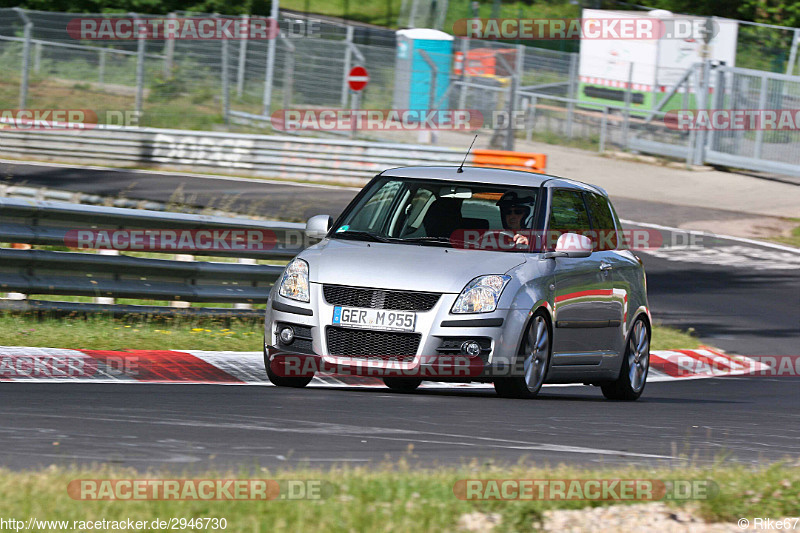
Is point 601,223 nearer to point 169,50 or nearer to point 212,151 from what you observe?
point 212,151

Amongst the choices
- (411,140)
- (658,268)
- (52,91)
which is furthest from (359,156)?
(658,268)

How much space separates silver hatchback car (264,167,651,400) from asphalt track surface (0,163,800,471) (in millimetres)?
261

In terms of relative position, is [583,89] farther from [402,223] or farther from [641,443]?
[641,443]

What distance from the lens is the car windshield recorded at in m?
9.32

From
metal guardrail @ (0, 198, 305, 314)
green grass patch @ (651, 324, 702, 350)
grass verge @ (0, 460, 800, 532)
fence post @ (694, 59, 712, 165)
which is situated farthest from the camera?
fence post @ (694, 59, 712, 165)

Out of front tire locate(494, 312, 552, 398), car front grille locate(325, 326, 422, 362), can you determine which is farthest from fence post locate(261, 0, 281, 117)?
car front grille locate(325, 326, 422, 362)

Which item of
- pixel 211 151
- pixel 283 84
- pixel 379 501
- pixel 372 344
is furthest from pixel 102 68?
pixel 379 501

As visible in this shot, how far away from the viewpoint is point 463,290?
8500 mm

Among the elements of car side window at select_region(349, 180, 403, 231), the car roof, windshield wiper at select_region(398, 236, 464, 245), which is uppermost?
the car roof

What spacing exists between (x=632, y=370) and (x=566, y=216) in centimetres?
149

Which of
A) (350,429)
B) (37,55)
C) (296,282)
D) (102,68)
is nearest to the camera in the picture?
(350,429)

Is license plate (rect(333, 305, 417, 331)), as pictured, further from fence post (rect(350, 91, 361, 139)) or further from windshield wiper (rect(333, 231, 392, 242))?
fence post (rect(350, 91, 361, 139))

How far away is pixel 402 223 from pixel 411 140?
22.1 metres

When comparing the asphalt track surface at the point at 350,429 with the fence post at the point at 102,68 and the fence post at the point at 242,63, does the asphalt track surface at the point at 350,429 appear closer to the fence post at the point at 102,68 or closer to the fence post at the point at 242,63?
the fence post at the point at 102,68
